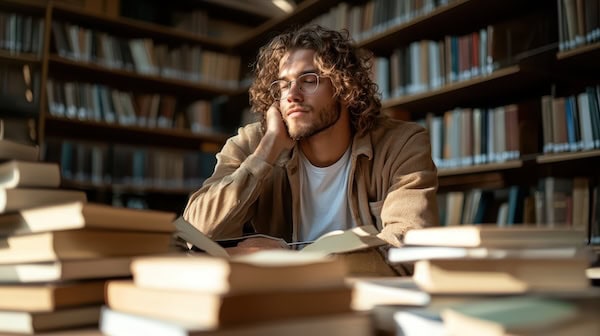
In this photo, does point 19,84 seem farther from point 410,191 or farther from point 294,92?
point 410,191

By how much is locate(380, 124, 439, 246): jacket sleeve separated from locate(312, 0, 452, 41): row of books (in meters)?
1.41

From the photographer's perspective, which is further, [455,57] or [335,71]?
[455,57]

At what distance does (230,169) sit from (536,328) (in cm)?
139

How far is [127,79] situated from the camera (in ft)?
12.4

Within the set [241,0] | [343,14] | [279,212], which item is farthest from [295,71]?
[241,0]

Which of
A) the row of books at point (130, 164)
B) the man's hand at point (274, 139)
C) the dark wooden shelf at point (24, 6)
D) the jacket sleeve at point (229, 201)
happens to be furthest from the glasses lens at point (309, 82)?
Answer: the dark wooden shelf at point (24, 6)

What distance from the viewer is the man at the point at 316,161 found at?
5.00ft

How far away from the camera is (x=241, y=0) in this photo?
4.38m

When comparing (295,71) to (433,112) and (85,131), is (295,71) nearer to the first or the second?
(433,112)

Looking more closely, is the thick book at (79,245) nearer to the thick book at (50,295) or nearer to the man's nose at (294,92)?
the thick book at (50,295)

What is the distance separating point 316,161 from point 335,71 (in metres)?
0.32

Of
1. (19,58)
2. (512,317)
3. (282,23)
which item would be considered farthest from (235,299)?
(282,23)

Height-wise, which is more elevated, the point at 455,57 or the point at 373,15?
the point at 373,15

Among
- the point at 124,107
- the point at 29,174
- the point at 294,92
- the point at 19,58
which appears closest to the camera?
the point at 29,174
